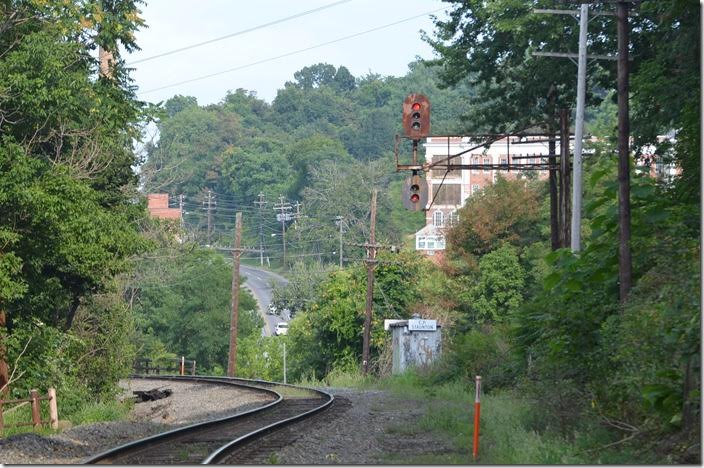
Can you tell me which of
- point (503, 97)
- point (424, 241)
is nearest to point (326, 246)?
point (424, 241)

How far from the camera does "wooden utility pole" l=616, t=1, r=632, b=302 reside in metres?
22.2

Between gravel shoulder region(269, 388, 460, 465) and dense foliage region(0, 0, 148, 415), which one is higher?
dense foliage region(0, 0, 148, 415)

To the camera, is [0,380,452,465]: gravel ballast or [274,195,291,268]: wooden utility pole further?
[274,195,291,268]: wooden utility pole

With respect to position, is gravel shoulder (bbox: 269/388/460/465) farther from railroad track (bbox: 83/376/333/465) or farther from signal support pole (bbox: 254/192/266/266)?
signal support pole (bbox: 254/192/266/266)

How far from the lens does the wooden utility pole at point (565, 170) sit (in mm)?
36062

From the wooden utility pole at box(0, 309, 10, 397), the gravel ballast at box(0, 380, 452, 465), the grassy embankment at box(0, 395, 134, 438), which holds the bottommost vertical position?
the grassy embankment at box(0, 395, 134, 438)

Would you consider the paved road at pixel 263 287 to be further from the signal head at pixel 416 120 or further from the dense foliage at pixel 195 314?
the signal head at pixel 416 120

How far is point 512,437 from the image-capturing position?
19.9 metres

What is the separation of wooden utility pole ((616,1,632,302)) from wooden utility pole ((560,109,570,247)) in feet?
42.0

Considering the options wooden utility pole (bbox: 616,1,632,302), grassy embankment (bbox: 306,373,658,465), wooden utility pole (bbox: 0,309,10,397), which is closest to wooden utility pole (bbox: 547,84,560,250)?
grassy embankment (bbox: 306,373,658,465)

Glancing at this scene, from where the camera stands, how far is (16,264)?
29406 mm

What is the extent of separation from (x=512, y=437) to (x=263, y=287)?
449ft

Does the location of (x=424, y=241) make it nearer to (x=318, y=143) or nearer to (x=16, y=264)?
(x=318, y=143)

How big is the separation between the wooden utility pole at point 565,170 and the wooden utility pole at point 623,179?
1279cm
